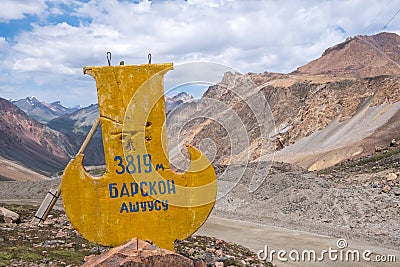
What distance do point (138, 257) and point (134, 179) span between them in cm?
161

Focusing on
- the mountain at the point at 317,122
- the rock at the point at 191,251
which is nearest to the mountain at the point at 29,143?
the mountain at the point at 317,122

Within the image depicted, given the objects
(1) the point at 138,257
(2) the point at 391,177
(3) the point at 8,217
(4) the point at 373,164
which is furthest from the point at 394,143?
(1) the point at 138,257

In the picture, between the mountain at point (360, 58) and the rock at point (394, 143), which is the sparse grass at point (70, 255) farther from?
the mountain at point (360, 58)

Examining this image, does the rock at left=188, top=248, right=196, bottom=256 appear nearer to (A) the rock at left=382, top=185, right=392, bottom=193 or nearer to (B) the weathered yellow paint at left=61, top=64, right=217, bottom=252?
(B) the weathered yellow paint at left=61, top=64, right=217, bottom=252

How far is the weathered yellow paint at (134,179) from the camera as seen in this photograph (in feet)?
28.6

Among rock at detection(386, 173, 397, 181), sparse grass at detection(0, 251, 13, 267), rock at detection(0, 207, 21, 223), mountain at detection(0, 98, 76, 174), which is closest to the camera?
sparse grass at detection(0, 251, 13, 267)

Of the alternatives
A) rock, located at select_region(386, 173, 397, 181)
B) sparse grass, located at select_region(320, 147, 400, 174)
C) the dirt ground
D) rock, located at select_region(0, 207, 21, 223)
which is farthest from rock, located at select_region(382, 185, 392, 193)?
rock, located at select_region(0, 207, 21, 223)

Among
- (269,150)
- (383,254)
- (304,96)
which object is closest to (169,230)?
(383,254)

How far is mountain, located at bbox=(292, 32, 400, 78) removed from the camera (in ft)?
404

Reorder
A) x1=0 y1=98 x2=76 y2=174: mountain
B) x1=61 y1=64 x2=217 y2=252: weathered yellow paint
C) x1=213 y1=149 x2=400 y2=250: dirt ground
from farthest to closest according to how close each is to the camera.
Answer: x1=0 y1=98 x2=76 y2=174: mountain < x1=213 y1=149 x2=400 y2=250: dirt ground < x1=61 y1=64 x2=217 y2=252: weathered yellow paint

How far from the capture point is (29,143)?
157 m

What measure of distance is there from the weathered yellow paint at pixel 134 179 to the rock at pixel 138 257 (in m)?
0.61

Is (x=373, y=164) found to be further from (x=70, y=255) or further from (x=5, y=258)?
(x=5, y=258)

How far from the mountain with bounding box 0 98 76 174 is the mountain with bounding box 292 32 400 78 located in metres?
86.9
